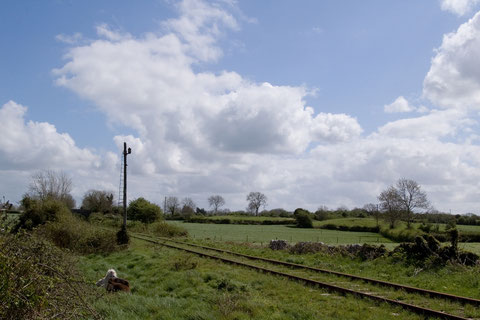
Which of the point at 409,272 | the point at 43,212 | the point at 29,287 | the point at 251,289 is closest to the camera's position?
the point at 29,287

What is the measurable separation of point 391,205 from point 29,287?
63.7m

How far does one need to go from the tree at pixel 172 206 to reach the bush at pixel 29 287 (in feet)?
378

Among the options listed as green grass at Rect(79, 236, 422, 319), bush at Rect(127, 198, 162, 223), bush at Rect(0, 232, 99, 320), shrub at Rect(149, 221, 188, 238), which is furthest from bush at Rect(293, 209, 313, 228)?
bush at Rect(0, 232, 99, 320)

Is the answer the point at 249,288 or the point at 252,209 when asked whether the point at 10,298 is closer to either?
the point at 249,288

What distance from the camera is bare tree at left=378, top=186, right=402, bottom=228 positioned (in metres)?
61.4

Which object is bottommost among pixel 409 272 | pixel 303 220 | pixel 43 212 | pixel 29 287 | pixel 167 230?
pixel 303 220

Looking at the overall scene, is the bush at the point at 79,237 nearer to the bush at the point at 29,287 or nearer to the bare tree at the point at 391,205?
the bush at the point at 29,287

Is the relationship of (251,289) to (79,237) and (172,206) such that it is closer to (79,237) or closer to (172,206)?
(79,237)

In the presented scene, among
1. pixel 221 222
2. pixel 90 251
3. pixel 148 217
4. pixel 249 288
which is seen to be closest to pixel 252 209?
pixel 221 222

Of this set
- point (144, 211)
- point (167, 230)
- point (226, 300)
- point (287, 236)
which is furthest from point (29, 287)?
point (144, 211)

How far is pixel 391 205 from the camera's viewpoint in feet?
207

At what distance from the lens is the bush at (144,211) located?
5484 centimetres

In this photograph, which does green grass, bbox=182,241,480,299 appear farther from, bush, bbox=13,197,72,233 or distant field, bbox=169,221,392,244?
bush, bbox=13,197,72,233

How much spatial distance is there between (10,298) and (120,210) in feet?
226
